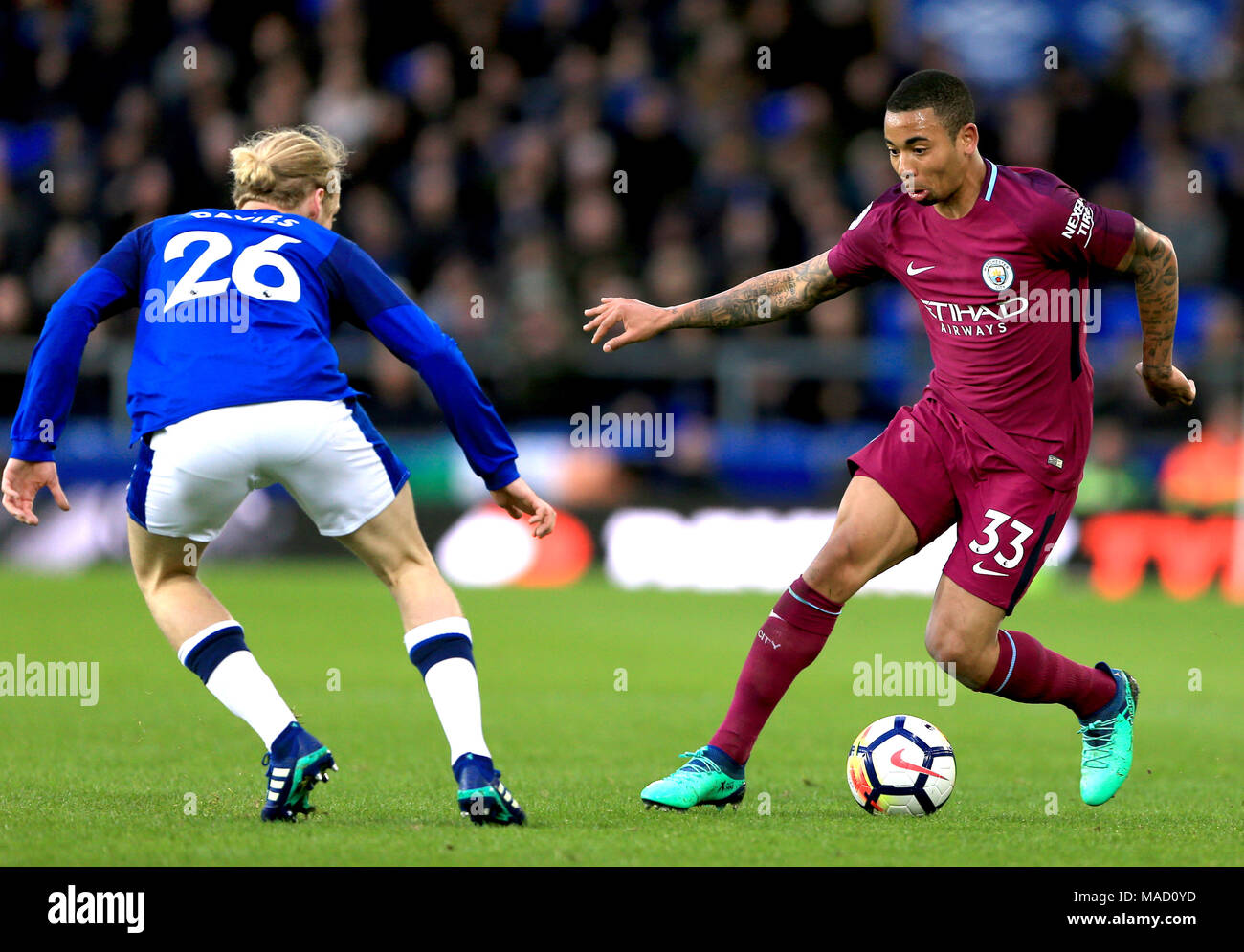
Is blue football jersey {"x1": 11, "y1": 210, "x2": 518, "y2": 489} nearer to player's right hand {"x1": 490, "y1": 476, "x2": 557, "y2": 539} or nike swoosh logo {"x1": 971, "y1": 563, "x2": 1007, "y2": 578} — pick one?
player's right hand {"x1": 490, "y1": 476, "x2": 557, "y2": 539}

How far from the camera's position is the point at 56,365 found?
15.2 feet

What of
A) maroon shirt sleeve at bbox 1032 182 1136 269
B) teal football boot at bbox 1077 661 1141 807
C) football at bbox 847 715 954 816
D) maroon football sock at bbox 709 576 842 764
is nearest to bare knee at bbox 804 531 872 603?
maroon football sock at bbox 709 576 842 764

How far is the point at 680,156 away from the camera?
16000mm

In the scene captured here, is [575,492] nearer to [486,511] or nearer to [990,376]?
[486,511]

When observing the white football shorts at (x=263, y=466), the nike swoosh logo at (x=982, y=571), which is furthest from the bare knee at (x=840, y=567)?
the white football shorts at (x=263, y=466)

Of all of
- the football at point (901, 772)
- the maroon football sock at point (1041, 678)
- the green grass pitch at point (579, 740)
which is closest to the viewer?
the green grass pitch at point (579, 740)

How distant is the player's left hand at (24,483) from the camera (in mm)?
4645

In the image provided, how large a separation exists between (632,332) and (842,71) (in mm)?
12402

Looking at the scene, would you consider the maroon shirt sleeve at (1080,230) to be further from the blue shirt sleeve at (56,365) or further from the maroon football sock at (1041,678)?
the blue shirt sleeve at (56,365)

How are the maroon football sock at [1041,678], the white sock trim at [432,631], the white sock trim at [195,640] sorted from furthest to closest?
1. the maroon football sock at [1041,678]
2. the white sock trim at [195,640]
3. the white sock trim at [432,631]

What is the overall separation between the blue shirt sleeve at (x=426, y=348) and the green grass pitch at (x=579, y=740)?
1.03 meters

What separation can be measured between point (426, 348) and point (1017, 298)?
1814mm

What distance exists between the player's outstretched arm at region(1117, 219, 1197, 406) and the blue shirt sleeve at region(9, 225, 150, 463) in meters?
3.01

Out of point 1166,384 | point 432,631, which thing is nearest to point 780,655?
point 432,631
